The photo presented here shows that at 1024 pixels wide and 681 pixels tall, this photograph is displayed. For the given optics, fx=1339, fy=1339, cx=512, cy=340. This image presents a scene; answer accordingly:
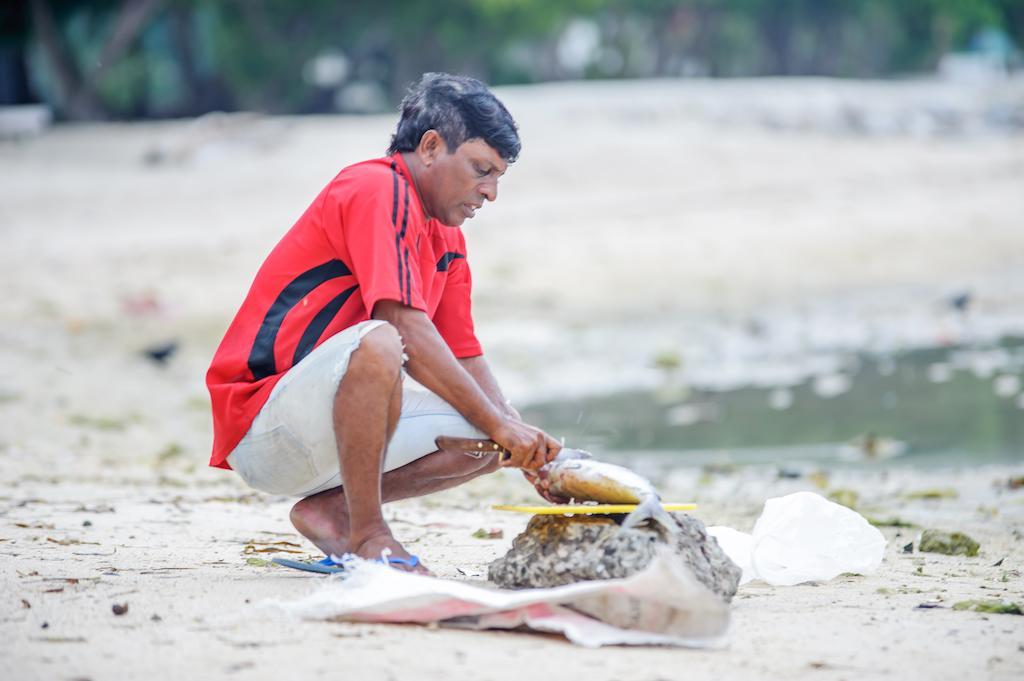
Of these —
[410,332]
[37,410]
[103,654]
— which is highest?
[410,332]

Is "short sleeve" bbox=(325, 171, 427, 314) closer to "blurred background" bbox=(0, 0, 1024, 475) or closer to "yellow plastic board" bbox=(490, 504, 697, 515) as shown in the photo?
"yellow plastic board" bbox=(490, 504, 697, 515)

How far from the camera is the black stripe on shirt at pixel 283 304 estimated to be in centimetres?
365

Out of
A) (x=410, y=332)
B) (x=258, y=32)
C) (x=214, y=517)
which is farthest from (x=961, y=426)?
(x=258, y=32)

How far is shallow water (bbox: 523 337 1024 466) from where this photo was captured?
7.95 m

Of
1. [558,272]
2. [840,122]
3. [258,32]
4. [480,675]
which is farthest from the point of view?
[258,32]

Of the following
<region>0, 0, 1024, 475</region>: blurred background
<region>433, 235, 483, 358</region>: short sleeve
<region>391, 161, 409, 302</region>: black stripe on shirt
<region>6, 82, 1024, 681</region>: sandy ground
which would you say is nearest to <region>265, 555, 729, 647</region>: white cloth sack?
<region>6, 82, 1024, 681</region>: sandy ground

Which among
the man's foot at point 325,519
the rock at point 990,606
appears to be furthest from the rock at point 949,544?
the man's foot at point 325,519

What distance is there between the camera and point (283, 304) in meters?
3.66

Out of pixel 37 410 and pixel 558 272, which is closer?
pixel 37 410

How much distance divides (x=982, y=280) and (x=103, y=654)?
1270cm

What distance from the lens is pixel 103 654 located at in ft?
9.76

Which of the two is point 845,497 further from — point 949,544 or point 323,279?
point 323,279

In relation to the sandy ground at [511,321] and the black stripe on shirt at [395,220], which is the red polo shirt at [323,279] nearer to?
the black stripe on shirt at [395,220]

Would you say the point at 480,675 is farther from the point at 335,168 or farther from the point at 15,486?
the point at 335,168
